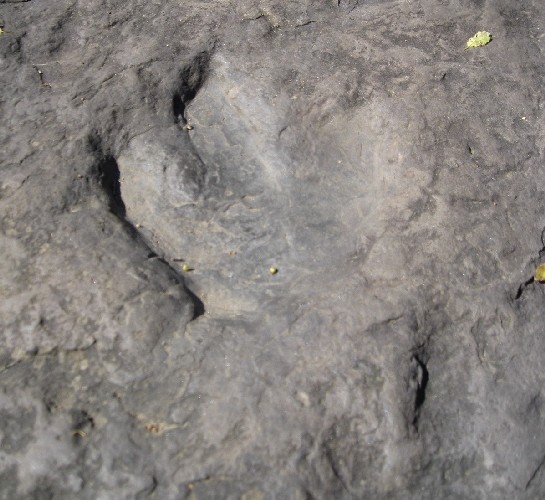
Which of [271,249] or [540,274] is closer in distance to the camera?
[540,274]

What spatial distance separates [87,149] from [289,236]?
0.85m

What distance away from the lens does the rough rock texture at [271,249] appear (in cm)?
201

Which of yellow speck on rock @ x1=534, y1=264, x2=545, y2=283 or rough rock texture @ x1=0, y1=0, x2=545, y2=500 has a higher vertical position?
rough rock texture @ x1=0, y1=0, x2=545, y2=500

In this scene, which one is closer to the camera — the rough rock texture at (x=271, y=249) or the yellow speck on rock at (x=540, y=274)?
the rough rock texture at (x=271, y=249)

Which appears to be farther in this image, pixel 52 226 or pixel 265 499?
pixel 52 226

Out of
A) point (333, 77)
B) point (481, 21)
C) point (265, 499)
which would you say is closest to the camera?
point (265, 499)

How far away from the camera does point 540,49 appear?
302cm

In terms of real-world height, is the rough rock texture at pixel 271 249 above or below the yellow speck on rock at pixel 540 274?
above

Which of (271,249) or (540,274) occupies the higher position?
(271,249)

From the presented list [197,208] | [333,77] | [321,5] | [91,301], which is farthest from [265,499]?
[321,5]

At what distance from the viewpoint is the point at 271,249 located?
250 centimetres

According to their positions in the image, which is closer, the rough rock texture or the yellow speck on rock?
the rough rock texture

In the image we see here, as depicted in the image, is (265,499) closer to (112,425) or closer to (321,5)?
(112,425)

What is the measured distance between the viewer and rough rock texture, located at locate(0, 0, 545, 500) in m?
2.01
